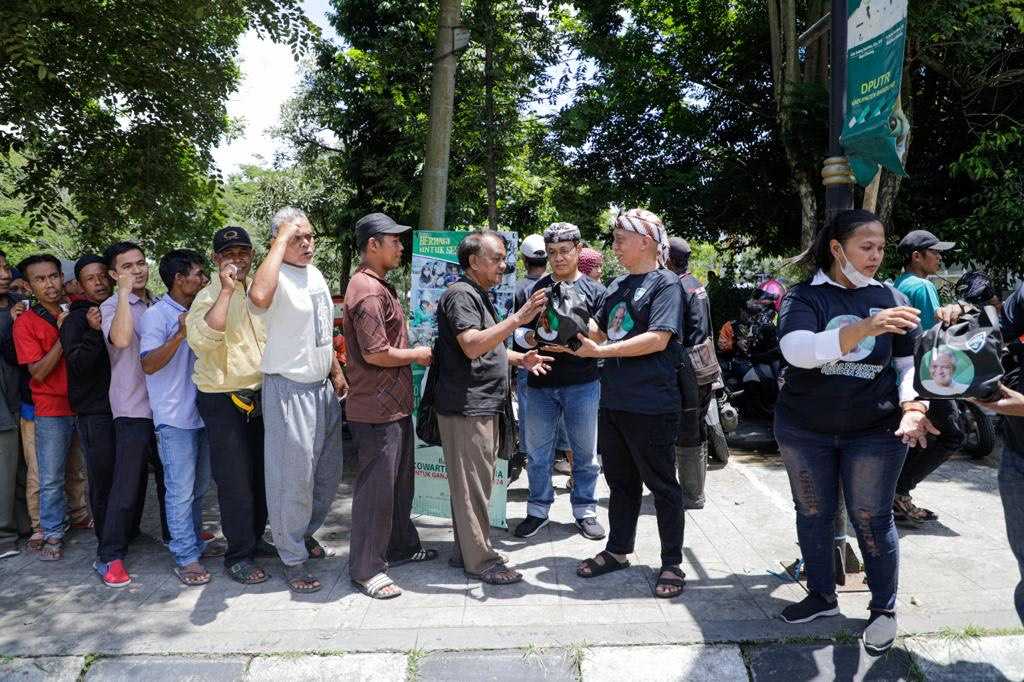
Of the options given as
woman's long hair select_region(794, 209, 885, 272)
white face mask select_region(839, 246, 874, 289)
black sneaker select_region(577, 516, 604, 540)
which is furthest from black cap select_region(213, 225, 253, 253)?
white face mask select_region(839, 246, 874, 289)

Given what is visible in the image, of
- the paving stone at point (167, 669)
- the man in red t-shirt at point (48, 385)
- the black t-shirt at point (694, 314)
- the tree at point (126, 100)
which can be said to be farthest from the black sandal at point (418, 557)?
the tree at point (126, 100)

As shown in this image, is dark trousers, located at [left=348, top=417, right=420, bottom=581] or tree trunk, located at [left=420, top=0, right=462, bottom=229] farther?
tree trunk, located at [left=420, top=0, right=462, bottom=229]

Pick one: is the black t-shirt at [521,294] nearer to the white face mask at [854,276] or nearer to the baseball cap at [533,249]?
the baseball cap at [533,249]

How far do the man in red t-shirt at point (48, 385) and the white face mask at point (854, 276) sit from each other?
4.40 meters

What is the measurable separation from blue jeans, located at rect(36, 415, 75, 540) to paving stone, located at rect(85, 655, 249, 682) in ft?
5.69

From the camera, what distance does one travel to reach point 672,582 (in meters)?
3.90

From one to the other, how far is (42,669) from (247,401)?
1549 mm

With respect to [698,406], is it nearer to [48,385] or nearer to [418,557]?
[418,557]

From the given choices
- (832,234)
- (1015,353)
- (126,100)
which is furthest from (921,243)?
(126,100)

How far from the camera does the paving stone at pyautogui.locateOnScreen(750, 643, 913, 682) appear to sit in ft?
10.3

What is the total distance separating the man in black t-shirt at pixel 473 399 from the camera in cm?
407

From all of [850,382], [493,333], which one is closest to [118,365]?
[493,333]

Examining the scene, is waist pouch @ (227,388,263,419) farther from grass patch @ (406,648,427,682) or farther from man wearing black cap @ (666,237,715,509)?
man wearing black cap @ (666,237,715,509)

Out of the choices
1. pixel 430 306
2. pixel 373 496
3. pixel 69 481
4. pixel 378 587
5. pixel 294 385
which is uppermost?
pixel 430 306
